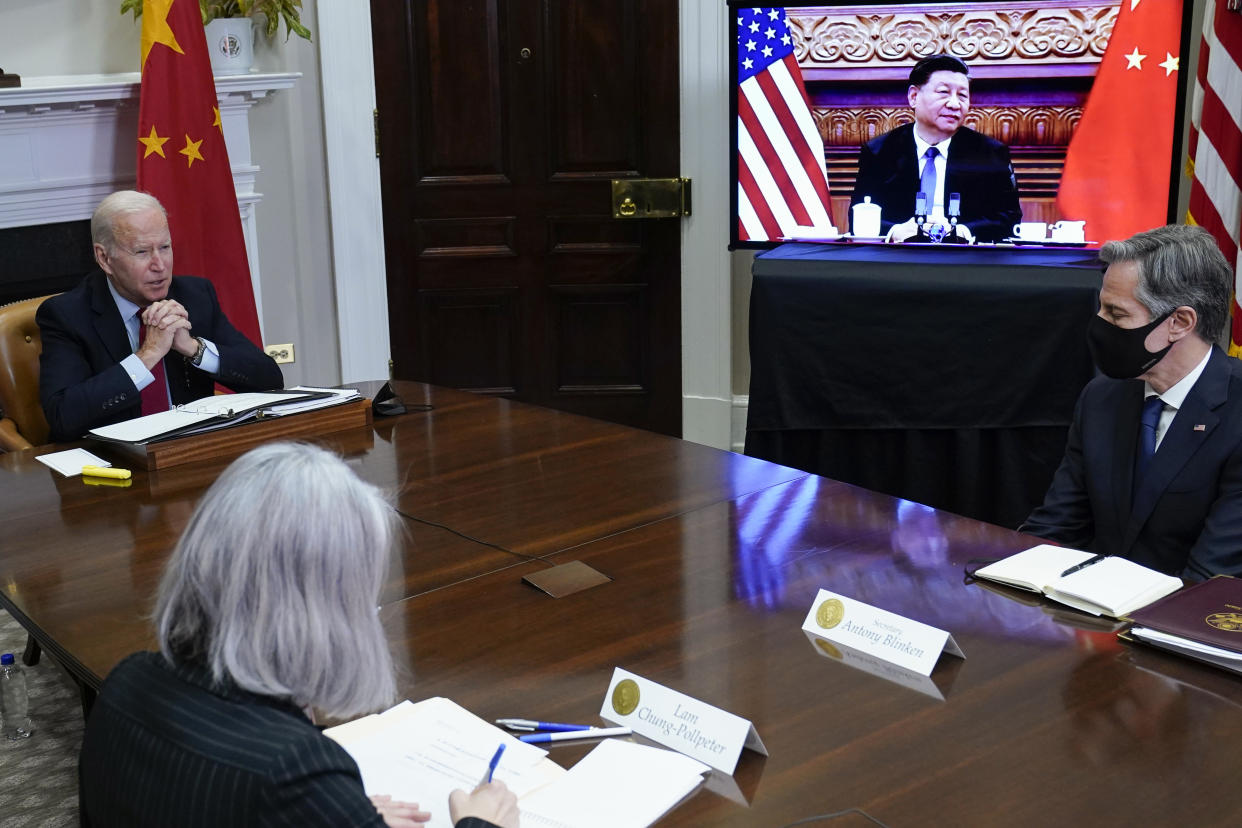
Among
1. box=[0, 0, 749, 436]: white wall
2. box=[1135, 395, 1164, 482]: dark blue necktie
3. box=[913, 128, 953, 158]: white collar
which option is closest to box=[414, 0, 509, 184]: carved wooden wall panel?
box=[0, 0, 749, 436]: white wall

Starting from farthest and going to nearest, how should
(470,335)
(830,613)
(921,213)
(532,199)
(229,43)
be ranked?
(470,335), (532,199), (229,43), (921,213), (830,613)

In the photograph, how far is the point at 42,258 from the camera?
424 centimetres

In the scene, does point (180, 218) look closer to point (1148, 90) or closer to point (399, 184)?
point (399, 184)

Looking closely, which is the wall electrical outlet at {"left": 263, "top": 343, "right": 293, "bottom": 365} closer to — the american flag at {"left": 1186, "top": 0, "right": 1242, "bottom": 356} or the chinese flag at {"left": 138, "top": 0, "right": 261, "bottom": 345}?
the chinese flag at {"left": 138, "top": 0, "right": 261, "bottom": 345}

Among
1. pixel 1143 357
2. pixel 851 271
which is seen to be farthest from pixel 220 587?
pixel 851 271

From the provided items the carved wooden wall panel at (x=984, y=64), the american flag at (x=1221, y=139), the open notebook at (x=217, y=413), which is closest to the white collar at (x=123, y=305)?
the open notebook at (x=217, y=413)

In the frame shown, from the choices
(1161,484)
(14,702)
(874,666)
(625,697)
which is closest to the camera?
(625,697)

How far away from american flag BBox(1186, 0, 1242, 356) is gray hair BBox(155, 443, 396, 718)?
3239 millimetres

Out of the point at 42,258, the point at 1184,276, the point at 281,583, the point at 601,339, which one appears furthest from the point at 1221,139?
the point at 42,258

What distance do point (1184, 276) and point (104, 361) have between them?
7.94 feet

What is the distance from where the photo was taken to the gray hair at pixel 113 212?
309 centimetres

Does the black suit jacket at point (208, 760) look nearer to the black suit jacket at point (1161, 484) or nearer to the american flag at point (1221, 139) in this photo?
the black suit jacket at point (1161, 484)

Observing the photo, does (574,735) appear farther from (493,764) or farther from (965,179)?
(965,179)

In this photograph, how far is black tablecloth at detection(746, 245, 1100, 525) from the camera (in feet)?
12.2
